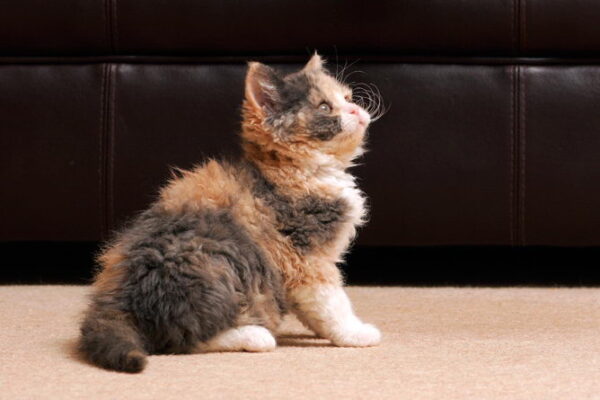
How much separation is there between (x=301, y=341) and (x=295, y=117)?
0.35 m

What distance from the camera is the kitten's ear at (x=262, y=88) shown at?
1433 millimetres

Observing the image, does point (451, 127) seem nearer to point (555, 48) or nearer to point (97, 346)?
point (555, 48)

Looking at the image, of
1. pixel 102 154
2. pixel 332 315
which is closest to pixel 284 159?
pixel 332 315

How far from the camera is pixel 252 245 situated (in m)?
1.36

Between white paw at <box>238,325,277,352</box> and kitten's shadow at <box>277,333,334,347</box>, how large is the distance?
0.30 ft

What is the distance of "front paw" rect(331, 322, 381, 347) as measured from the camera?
1.38 metres

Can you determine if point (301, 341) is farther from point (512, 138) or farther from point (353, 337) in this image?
point (512, 138)

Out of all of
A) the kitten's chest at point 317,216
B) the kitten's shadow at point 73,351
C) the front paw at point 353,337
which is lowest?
the kitten's shadow at point 73,351

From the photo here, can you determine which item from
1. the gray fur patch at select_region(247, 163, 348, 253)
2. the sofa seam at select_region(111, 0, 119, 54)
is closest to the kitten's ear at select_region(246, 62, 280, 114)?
the gray fur patch at select_region(247, 163, 348, 253)

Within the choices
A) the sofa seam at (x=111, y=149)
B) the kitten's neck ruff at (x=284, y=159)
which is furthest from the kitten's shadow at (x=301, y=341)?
the sofa seam at (x=111, y=149)

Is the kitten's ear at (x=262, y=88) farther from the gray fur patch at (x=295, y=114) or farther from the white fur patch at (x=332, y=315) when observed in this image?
the white fur patch at (x=332, y=315)

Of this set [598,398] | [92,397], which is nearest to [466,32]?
[598,398]

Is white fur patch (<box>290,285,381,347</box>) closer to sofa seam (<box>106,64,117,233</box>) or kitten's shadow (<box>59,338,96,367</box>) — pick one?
kitten's shadow (<box>59,338,96,367</box>)

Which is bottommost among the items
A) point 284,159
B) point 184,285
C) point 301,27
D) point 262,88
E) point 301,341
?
point 301,341
